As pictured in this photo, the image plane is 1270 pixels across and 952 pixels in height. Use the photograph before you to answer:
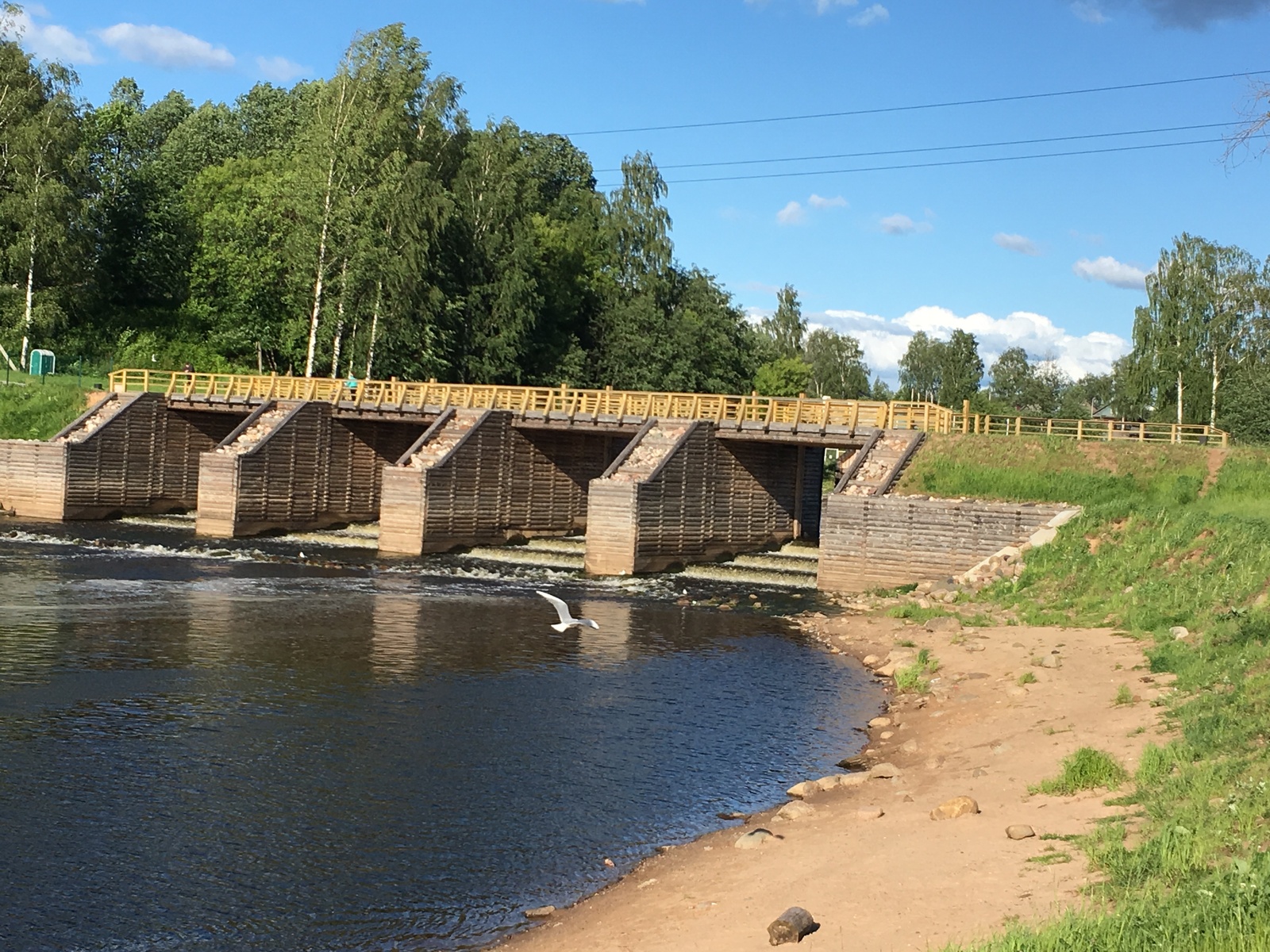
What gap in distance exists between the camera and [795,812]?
16.5 m

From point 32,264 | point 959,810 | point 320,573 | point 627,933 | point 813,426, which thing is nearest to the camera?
point 627,933

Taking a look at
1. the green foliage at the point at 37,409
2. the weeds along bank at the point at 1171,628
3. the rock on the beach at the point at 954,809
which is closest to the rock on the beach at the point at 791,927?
the weeds along bank at the point at 1171,628

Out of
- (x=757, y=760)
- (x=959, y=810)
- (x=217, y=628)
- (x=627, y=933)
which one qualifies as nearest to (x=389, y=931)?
(x=627, y=933)

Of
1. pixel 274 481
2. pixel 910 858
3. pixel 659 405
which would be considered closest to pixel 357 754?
pixel 910 858

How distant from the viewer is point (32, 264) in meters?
68.8

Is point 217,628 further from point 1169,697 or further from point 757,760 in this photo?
point 1169,697

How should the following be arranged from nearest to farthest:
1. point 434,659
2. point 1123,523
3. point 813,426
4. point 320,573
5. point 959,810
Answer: point 959,810 → point 434,659 → point 1123,523 → point 320,573 → point 813,426

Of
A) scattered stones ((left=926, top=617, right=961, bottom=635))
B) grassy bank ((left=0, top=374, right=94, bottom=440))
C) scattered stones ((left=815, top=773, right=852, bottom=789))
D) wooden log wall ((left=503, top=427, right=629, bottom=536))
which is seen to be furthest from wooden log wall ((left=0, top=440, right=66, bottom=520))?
scattered stones ((left=815, top=773, right=852, bottom=789))

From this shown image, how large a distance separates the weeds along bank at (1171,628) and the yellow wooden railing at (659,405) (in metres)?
2.21

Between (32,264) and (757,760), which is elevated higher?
(32,264)

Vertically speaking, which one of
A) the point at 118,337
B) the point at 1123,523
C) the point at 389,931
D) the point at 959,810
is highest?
the point at 118,337

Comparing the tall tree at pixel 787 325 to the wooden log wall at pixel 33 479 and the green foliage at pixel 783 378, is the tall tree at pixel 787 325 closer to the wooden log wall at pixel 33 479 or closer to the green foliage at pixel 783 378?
the green foliage at pixel 783 378

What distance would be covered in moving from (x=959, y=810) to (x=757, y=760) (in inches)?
212

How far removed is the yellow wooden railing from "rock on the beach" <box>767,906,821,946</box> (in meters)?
32.6
